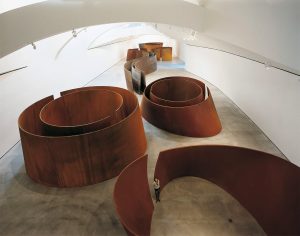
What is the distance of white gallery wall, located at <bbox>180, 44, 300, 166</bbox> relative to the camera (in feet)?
20.2

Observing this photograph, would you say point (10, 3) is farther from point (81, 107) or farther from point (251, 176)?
point (251, 176)

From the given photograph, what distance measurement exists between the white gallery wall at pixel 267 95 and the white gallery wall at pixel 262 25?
1.76 metres

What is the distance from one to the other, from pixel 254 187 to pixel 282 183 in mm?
650

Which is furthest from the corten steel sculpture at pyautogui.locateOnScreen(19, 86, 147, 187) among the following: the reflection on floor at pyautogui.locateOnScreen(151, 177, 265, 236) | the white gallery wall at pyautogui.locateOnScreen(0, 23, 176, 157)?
the reflection on floor at pyautogui.locateOnScreen(151, 177, 265, 236)

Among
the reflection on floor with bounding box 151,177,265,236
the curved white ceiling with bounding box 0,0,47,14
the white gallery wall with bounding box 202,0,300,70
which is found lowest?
the reflection on floor with bounding box 151,177,265,236

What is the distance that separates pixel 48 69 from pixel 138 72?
4284 millimetres

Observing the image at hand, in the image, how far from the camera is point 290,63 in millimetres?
4230

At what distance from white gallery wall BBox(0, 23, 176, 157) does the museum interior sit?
0.06 meters

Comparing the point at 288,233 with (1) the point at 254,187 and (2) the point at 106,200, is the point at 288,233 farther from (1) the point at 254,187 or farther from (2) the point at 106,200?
(2) the point at 106,200

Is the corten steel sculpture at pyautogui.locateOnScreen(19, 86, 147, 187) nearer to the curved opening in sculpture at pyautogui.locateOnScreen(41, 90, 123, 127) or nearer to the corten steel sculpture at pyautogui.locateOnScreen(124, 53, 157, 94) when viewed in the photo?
the curved opening in sculpture at pyautogui.locateOnScreen(41, 90, 123, 127)

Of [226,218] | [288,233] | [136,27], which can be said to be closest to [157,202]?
[226,218]

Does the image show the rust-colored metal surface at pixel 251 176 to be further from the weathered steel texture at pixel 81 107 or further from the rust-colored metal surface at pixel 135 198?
the weathered steel texture at pixel 81 107

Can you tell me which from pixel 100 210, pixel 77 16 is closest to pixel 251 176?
pixel 100 210

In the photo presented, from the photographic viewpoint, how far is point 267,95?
7465 mm
